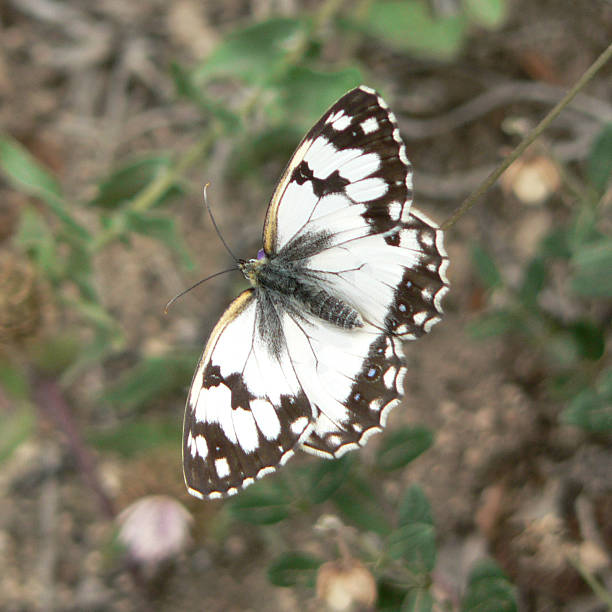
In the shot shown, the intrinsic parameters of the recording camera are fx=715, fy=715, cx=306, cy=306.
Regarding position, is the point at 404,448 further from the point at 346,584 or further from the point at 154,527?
the point at 154,527

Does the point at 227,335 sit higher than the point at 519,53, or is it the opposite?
the point at 519,53

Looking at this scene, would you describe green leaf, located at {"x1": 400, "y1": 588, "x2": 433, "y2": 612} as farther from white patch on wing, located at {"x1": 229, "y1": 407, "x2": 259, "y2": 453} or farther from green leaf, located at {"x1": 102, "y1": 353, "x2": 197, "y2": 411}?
green leaf, located at {"x1": 102, "y1": 353, "x2": 197, "y2": 411}

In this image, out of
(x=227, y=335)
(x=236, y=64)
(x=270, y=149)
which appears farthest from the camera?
(x=270, y=149)

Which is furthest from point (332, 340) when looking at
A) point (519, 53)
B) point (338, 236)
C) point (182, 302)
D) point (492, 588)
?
point (519, 53)

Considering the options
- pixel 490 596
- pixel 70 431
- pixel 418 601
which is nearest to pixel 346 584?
pixel 418 601

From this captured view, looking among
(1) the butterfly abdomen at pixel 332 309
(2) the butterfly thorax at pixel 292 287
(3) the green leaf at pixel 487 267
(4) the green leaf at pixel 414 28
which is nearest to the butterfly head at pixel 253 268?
(2) the butterfly thorax at pixel 292 287

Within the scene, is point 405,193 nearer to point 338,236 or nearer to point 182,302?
point 338,236
